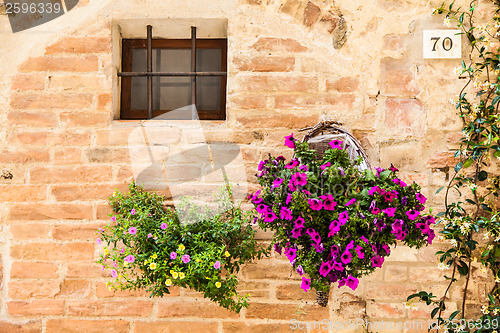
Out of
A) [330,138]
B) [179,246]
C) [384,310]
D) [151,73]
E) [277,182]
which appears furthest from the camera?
[151,73]

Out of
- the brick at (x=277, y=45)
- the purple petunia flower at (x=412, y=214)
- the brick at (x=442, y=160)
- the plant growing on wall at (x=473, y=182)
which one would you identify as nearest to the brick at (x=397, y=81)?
the plant growing on wall at (x=473, y=182)

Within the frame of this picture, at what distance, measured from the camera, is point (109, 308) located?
2.05 meters

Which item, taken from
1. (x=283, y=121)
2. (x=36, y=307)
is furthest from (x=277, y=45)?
(x=36, y=307)

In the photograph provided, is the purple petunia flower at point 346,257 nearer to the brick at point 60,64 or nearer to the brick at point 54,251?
the brick at point 54,251

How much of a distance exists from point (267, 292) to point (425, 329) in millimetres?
805

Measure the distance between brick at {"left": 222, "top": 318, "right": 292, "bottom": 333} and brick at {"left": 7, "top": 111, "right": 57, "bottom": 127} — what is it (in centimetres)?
137

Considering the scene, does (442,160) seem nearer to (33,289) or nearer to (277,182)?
(277,182)

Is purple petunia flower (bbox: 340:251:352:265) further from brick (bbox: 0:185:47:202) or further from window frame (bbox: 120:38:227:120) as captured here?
brick (bbox: 0:185:47:202)

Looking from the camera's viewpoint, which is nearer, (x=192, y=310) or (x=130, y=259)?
(x=130, y=259)

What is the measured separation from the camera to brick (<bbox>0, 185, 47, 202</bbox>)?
82.1 inches

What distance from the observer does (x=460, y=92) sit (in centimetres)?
205

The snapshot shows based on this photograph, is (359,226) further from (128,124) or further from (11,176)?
(11,176)

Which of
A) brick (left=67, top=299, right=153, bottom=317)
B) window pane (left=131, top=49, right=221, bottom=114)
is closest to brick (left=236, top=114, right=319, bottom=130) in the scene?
window pane (left=131, top=49, right=221, bottom=114)

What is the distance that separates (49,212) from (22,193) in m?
0.17
